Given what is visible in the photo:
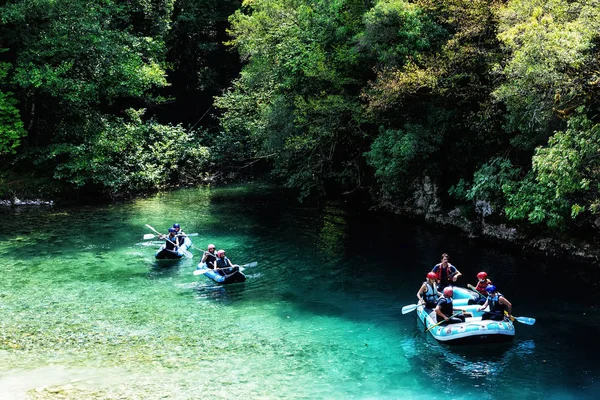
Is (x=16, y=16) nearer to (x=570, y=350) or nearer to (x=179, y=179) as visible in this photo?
(x=179, y=179)

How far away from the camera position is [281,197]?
34812mm

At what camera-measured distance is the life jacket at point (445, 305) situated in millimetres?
15086

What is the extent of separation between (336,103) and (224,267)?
34.0ft

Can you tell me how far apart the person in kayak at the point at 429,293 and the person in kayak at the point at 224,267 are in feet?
20.0

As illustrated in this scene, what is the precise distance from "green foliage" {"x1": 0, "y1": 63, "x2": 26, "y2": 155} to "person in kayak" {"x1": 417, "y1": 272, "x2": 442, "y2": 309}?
953 inches

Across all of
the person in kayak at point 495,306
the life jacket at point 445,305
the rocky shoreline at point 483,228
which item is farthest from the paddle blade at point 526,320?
the rocky shoreline at point 483,228

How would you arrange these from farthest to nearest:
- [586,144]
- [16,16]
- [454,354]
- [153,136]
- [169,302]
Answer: [153,136] → [16,16] → [169,302] → [586,144] → [454,354]

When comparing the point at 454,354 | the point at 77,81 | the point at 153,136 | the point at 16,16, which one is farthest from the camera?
the point at 153,136

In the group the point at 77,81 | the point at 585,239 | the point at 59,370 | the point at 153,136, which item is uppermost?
the point at 77,81

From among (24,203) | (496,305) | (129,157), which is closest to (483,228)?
(496,305)

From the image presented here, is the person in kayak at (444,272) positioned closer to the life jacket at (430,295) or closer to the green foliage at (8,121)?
the life jacket at (430,295)

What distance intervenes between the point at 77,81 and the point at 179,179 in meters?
8.94

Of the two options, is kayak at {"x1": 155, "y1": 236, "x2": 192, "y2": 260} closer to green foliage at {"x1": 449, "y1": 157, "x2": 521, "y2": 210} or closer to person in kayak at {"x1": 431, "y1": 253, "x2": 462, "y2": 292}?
person in kayak at {"x1": 431, "y1": 253, "x2": 462, "y2": 292}

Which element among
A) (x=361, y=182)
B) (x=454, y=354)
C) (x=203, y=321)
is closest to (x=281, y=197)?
(x=361, y=182)
